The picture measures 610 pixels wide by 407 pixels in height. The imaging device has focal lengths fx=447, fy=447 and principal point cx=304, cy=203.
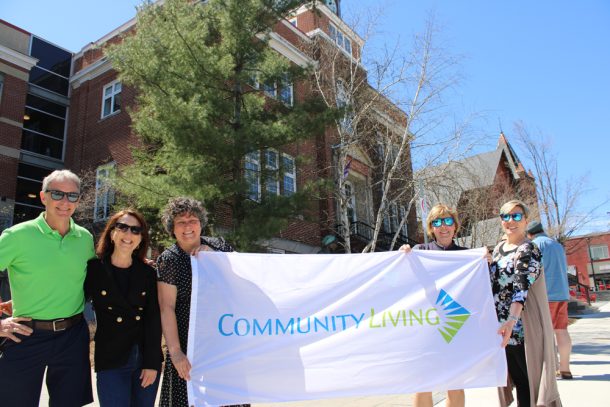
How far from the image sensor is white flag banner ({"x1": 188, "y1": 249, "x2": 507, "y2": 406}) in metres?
3.20

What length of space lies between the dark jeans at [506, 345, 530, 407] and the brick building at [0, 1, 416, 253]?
11.4 meters

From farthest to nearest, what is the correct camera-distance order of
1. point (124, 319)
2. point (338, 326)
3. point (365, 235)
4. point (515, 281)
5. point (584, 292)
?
point (584, 292) < point (365, 235) < point (515, 281) < point (338, 326) < point (124, 319)

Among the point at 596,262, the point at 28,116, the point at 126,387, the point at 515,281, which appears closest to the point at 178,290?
the point at 126,387

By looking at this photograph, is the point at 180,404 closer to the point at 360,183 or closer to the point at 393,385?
the point at 393,385

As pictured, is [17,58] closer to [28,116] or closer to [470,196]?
[28,116]

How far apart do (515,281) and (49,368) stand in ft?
11.5

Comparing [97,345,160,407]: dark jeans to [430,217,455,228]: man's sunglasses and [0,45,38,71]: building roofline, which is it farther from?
[0,45,38,71]: building roofline

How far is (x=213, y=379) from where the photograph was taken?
122 inches

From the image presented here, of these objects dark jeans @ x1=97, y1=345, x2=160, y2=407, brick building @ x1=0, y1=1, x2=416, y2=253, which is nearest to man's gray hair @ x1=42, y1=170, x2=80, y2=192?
dark jeans @ x1=97, y1=345, x2=160, y2=407

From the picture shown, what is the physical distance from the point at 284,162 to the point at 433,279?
6.49 m

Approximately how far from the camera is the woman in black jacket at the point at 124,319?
290 cm

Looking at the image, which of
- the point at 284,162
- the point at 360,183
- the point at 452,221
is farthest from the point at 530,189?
the point at 452,221

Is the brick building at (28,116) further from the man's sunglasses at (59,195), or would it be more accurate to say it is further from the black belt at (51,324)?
the black belt at (51,324)

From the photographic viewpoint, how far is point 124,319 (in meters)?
3.01
